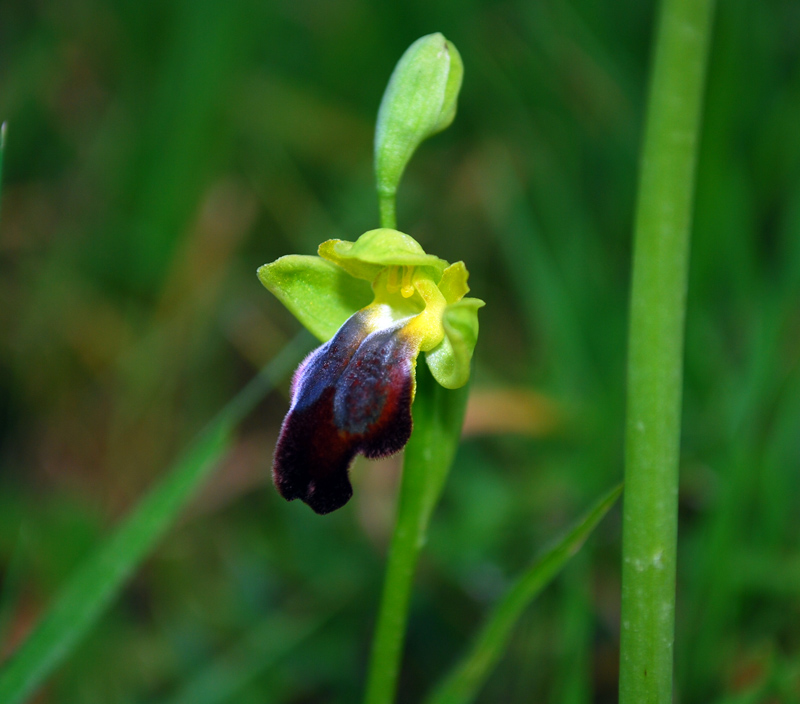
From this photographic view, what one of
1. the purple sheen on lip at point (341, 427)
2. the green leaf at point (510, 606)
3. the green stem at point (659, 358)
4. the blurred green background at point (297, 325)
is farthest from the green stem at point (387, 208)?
the blurred green background at point (297, 325)

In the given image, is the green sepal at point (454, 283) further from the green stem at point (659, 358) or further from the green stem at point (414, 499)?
the green stem at point (659, 358)

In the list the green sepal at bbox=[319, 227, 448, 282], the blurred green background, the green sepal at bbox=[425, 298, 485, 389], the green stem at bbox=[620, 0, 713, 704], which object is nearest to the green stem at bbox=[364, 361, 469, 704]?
the green sepal at bbox=[425, 298, 485, 389]

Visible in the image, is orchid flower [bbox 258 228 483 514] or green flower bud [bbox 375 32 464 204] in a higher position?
green flower bud [bbox 375 32 464 204]

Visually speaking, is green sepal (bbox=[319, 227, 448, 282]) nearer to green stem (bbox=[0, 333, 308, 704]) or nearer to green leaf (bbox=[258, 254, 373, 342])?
green leaf (bbox=[258, 254, 373, 342])

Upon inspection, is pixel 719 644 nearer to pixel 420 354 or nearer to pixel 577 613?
pixel 577 613

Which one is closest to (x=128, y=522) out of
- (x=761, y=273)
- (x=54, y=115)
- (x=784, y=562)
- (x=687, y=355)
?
(x=784, y=562)

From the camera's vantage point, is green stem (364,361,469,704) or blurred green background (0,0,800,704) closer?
green stem (364,361,469,704)

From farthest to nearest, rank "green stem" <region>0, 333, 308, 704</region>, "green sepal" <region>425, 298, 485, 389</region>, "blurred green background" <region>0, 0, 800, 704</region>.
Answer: "blurred green background" <region>0, 0, 800, 704</region>, "green stem" <region>0, 333, 308, 704</region>, "green sepal" <region>425, 298, 485, 389</region>

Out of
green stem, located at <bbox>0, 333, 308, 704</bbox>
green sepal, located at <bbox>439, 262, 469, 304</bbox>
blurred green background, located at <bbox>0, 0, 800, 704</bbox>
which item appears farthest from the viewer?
blurred green background, located at <bbox>0, 0, 800, 704</bbox>
